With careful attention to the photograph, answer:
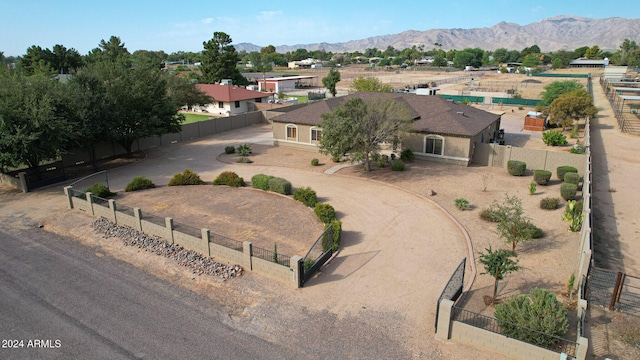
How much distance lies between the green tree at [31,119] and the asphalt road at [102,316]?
9716 millimetres

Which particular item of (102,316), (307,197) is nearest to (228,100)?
(307,197)

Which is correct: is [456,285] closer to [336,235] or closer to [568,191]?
[336,235]

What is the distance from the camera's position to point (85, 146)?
32000 mm

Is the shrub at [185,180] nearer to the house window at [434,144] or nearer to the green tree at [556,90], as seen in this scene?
the house window at [434,144]

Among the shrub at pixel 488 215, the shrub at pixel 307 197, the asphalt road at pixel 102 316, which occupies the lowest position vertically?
the asphalt road at pixel 102 316

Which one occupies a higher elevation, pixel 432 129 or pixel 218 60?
pixel 218 60

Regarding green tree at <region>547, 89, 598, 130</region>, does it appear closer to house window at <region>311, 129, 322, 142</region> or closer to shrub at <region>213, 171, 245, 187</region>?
house window at <region>311, 129, 322, 142</region>

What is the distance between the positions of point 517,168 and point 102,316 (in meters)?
28.1

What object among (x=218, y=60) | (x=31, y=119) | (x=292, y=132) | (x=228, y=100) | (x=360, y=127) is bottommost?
(x=292, y=132)

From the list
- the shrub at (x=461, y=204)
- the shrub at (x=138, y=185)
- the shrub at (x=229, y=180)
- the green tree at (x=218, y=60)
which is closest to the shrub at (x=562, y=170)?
the shrub at (x=461, y=204)

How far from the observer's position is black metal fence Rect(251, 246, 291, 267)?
691 inches

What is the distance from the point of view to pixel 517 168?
100 feet

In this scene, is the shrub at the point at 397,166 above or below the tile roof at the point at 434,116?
below

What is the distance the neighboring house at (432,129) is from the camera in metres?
33.4
